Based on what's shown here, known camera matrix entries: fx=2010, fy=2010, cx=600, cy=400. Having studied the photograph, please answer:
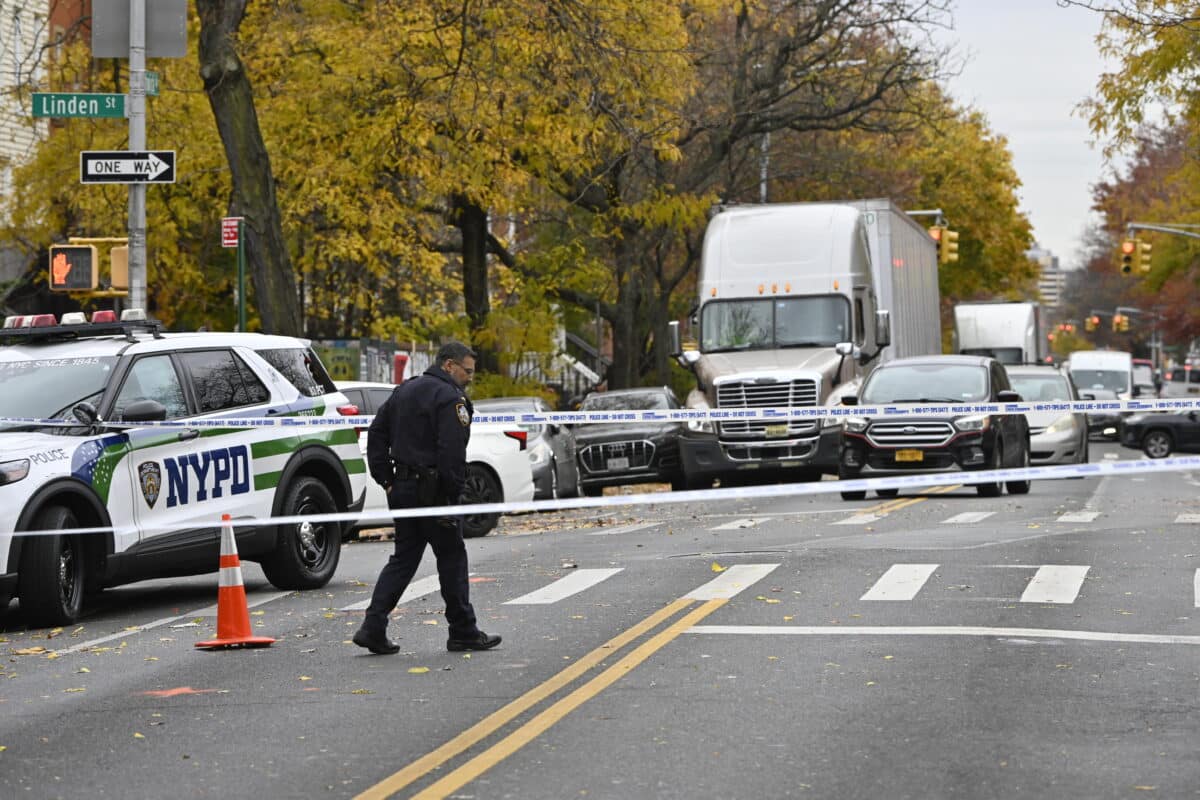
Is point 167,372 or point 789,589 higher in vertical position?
point 167,372

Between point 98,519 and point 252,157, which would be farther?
point 252,157

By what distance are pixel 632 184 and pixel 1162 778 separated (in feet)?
107

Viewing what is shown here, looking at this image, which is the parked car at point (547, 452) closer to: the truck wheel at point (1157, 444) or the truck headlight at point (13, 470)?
the truck headlight at point (13, 470)

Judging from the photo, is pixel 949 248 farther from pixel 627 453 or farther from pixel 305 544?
pixel 305 544

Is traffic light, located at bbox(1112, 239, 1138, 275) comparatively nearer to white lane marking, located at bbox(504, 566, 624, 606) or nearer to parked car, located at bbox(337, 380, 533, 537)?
parked car, located at bbox(337, 380, 533, 537)

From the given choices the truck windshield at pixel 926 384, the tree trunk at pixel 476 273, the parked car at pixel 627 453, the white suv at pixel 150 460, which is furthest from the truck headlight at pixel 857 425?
the tree trunk at pixel 476 273

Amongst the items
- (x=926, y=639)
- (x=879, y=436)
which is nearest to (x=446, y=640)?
(x=926, y=639)

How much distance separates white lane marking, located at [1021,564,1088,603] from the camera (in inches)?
513

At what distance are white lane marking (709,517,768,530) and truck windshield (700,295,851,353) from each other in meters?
7.32

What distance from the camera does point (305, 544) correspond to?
48.5 ft

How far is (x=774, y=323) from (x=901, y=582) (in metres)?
14.9

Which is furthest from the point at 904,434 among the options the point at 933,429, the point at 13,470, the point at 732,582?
the point at 13,470

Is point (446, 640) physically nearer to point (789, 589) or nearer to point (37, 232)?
point (789, 589)

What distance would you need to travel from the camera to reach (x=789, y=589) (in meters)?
13.6
